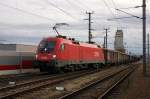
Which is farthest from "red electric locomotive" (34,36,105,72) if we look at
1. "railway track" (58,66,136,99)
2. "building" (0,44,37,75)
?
"railway track" (58,66,136,99)

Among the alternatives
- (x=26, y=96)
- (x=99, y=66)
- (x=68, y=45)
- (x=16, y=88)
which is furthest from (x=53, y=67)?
(x=99, y=66)

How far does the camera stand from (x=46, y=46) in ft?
106

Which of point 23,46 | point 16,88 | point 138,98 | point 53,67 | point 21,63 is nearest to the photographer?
point 138,98

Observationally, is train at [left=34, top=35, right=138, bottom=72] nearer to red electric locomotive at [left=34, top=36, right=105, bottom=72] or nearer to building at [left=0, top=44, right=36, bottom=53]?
red electric locomotive at [left=34, top=36, right=105, bottom=72]

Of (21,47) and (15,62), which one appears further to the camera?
(21,47)

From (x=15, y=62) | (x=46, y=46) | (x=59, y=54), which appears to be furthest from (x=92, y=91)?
(x=15, y=62)

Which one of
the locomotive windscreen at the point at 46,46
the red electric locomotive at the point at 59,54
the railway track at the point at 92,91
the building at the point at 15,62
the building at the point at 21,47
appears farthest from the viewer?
the building at the point at 21,47

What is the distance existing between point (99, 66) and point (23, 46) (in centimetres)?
1053

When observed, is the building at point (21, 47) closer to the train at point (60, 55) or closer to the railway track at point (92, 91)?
the train at point (60, 55)

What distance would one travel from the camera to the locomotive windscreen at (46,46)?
32.0 meters

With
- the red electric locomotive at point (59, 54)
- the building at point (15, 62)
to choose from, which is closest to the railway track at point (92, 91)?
the red electric locomotive at point (59, 54)

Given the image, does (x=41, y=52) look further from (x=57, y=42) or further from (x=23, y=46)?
(x=23, y=46)

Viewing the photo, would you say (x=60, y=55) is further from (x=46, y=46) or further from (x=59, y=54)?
(x=46, y=46)

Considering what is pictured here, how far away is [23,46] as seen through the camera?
4869 centimetres
